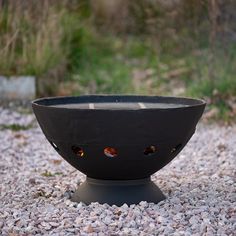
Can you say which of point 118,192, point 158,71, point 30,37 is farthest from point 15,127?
point 158,71

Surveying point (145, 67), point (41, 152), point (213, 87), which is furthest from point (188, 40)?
point (41, 152)

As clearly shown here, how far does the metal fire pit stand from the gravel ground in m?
0.10

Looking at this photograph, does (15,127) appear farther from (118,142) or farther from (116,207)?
(118,142)

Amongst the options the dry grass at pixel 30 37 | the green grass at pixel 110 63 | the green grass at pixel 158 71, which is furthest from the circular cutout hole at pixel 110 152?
the green grass at pixel 110 63

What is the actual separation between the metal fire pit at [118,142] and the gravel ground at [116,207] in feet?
0.34

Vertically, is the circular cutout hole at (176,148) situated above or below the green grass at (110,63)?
above

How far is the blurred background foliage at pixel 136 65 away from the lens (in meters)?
7.22

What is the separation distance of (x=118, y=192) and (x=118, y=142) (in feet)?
1.19

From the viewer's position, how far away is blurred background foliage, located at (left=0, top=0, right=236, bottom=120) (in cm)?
722

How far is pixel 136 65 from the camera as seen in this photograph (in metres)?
9.91

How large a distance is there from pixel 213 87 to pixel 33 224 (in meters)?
4.01

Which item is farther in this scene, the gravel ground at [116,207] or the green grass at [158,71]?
the green grass at [158,71]

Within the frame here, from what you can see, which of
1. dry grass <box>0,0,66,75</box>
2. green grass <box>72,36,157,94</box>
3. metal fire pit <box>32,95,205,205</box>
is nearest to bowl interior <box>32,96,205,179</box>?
metal fire pit <box>32,95,205,205</box>

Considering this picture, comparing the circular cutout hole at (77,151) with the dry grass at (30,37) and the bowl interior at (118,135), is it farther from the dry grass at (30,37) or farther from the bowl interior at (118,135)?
the dry grass at (30,37)
